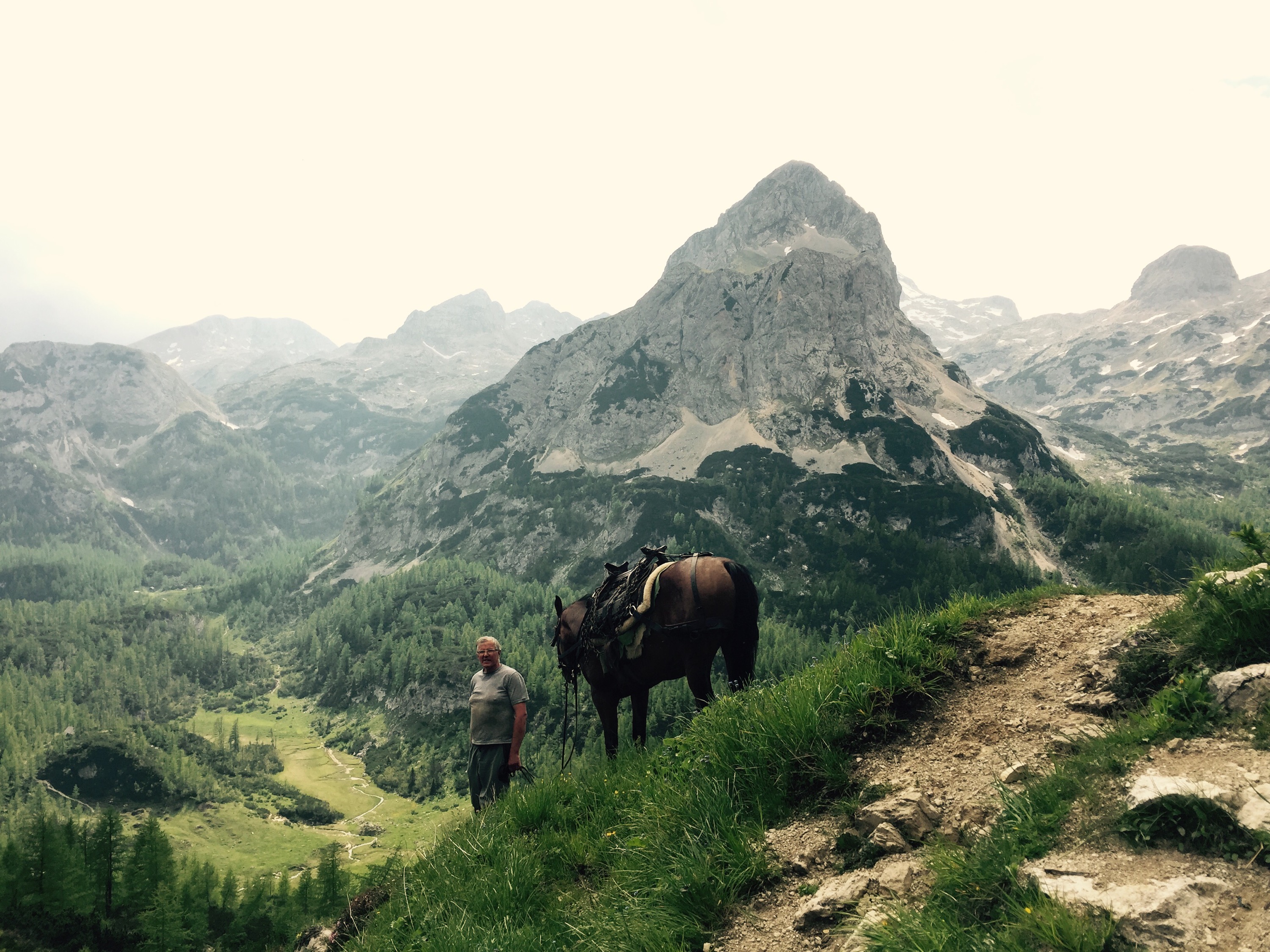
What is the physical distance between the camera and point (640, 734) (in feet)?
41.7

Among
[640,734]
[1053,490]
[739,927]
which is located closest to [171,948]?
[640,734]

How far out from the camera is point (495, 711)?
40.8 ft

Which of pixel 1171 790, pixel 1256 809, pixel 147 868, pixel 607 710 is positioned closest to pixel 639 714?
pixel 607 710

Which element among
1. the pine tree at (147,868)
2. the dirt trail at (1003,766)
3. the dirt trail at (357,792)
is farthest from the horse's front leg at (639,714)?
the dirt trail at (357,792)

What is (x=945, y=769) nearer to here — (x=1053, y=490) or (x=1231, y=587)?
(x=1231, y=587)

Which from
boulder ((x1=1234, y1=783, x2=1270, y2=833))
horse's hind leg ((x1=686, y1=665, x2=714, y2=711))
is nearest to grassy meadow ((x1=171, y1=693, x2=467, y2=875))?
horse's hind leg ((x1=686, y1=665, x2=714, y2=711))

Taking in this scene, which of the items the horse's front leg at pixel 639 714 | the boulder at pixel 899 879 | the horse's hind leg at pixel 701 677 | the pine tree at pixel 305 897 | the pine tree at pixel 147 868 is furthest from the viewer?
the pine tree at pixel 305 897

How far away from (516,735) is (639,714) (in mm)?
2721

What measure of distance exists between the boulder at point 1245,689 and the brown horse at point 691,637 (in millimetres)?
7150

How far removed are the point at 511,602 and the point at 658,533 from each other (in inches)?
2120

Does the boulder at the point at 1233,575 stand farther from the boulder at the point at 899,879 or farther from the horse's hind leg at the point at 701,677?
the horse's hind leg at the point at 701,677

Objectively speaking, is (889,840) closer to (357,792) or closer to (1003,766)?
(1003,766)

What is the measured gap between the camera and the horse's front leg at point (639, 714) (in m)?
12.9

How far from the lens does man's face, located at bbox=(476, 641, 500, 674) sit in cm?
1258
